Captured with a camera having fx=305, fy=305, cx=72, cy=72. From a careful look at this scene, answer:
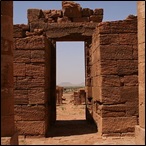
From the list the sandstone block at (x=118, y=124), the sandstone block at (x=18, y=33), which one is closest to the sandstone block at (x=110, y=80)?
the sandstone block at (x=118, y=124)

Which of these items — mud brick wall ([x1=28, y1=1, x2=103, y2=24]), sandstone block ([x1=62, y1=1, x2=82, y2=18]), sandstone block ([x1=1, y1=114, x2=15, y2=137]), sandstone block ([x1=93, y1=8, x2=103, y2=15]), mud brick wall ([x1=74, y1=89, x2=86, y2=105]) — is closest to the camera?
sandstone block ([x1=1, y1=114, x2=15, y2=137])

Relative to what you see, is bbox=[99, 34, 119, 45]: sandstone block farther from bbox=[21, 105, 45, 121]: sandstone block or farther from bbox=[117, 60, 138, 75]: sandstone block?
bbox=[21, 105, 45, 121]: sandstone block

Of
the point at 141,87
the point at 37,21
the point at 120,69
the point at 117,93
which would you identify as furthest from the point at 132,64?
the point at 37,21

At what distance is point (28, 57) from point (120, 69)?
3.30 metres

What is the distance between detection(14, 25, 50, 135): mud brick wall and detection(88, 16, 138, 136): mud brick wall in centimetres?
207

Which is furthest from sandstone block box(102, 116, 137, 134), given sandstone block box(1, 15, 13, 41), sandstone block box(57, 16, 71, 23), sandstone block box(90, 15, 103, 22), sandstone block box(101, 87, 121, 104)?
sandstone block box(90, 15, 103, 22)

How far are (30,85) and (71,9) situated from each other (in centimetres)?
578

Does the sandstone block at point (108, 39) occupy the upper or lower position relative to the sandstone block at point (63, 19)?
lower

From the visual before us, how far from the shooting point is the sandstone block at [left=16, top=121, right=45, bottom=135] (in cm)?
1080

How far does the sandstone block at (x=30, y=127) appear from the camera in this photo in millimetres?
10805

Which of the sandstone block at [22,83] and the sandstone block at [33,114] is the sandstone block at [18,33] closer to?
the sandstone block at [22,83]

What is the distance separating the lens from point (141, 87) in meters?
7.44

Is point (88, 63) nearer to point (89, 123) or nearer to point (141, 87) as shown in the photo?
point (89, 123)

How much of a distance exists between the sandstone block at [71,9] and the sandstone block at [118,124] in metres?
6.40
